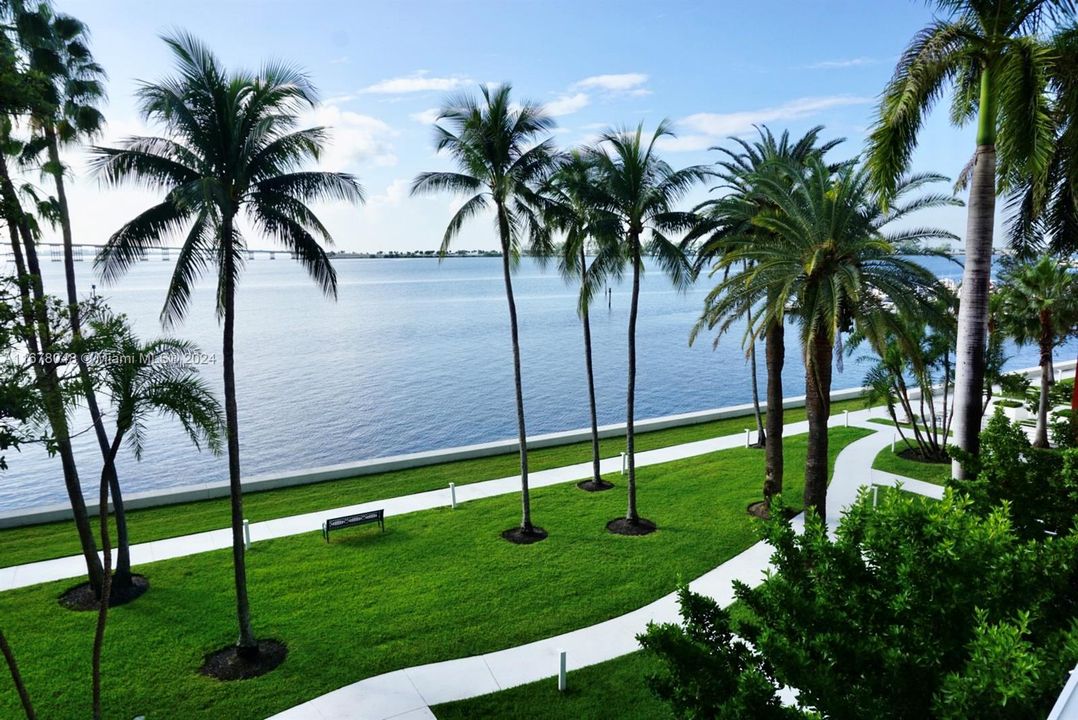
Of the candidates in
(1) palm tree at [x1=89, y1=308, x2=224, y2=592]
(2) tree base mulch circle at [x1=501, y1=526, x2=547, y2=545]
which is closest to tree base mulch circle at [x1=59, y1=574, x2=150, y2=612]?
(1) palm tree at [x1=89, y1=308, x2=224, y2=592]

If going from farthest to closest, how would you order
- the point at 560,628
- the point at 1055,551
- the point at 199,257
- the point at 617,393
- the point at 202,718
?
the point at 617,393 < the point at 560,628 < the point at 199,257 < the point at 202,718 < the point at 1055,551

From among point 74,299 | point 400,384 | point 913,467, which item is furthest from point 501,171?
point 400,384

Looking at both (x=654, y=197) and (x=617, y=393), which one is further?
(x=617, y=393)

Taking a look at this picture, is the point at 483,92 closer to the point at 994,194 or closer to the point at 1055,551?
the point at 994,194

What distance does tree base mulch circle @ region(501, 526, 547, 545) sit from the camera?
1675 centimetres

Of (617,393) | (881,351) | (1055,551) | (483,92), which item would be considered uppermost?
(483,92)

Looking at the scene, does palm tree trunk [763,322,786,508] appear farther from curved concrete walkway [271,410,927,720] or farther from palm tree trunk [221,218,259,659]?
palm tree trunk [221,218,259,659]

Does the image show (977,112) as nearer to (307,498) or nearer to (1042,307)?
(1042,307)

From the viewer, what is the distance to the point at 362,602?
13406 millimetres

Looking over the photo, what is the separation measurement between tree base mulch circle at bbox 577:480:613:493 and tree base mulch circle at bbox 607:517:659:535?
2947mm

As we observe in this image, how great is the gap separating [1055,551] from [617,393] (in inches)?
1579

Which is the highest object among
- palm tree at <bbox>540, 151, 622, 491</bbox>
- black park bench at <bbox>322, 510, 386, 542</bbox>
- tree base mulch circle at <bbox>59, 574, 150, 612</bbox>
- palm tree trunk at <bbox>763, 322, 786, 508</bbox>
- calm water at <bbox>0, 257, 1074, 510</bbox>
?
palm tree at <bbox>540, 151, 622, 491</bbox>

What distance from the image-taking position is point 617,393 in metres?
46.8

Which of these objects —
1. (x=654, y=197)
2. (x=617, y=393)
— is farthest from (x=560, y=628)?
(x=617, y=393)
